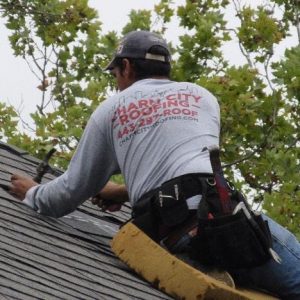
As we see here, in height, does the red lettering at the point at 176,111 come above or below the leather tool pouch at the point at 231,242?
above

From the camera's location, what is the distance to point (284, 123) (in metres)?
14.8

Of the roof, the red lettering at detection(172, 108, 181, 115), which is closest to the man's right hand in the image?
the roof

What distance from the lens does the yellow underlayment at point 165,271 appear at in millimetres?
5754

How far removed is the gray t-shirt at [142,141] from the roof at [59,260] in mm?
190

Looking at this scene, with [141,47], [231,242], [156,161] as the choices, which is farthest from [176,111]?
[231,242]

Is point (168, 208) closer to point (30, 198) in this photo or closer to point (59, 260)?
A: point (59, 260)

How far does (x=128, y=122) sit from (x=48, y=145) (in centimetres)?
782

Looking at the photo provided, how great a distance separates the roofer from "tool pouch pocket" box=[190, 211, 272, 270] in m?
0.02

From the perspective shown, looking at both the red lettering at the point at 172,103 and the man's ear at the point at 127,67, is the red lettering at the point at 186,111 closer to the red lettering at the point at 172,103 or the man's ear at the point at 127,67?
the red lettering at the point at 172,103

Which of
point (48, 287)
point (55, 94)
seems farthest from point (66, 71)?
point (48, 287)

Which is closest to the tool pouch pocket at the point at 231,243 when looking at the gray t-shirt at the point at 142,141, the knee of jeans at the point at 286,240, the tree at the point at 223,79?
the knee of jeans at the point at 286,240

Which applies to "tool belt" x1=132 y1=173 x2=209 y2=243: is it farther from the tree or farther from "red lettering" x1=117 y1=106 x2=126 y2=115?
the tree

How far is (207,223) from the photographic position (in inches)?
234

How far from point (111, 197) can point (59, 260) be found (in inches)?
46.3
